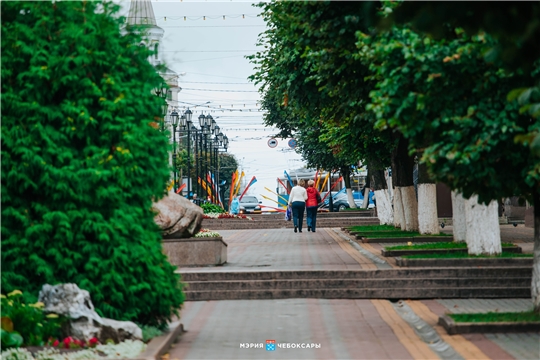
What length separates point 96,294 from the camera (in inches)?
360

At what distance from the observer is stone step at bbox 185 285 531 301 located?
1378 centimetres

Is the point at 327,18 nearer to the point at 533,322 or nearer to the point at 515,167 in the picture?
the point at 515,167

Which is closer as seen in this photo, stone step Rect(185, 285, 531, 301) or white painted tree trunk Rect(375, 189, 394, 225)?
stone step Rect(185, 285, 531, 301)

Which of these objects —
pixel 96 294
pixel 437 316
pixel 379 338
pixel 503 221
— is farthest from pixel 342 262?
pixel 503 221

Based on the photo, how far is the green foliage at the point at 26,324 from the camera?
782 centimetres

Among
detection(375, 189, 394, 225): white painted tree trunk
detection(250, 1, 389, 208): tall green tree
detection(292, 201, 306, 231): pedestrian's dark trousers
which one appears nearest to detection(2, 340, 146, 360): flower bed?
detection(250, 1, 389, 208): tall green tree

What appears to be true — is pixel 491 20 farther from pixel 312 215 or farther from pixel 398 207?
pixel 312 215

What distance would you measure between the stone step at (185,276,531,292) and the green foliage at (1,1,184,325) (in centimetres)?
496

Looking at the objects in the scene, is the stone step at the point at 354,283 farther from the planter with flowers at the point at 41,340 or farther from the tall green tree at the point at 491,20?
the tall green tree at the point at 491,20

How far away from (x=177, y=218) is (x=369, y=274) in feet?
13.5

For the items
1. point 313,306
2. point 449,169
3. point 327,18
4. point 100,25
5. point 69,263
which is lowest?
point 313,306

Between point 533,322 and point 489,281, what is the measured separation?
384 cm

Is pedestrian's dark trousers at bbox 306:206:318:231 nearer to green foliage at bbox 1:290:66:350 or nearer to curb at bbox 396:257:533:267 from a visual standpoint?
curb at bbox 396:257:533:267

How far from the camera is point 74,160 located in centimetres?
916
